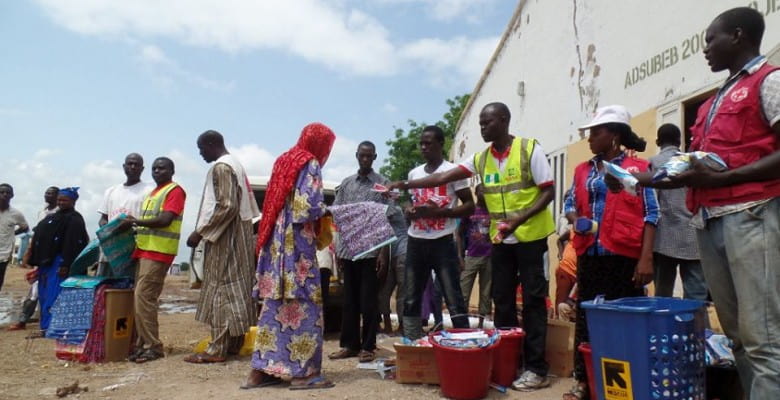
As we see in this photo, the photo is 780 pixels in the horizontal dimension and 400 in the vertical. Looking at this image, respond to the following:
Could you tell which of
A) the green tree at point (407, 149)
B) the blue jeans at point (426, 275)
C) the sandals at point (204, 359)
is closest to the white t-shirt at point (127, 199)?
the sandals at point (204, 359)

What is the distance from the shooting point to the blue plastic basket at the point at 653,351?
2.73m

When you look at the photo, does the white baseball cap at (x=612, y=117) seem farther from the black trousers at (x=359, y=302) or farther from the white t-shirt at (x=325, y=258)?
the white t-shirt at (x=325, y=258)

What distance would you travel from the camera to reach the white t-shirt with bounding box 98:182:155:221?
19.4ft

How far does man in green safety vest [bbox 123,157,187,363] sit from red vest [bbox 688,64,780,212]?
460 cm

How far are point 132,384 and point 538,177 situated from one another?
3389 mm

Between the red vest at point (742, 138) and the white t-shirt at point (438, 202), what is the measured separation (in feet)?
7.44

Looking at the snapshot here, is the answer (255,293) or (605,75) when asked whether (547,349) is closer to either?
(255,293)

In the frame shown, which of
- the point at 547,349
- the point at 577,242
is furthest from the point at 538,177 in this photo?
the point at 547,349

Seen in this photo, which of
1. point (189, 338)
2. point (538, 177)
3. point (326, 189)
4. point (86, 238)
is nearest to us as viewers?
point (538, 177)

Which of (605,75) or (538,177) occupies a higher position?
(605,75)

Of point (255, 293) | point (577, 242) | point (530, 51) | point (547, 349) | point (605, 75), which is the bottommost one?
point (547, 349)

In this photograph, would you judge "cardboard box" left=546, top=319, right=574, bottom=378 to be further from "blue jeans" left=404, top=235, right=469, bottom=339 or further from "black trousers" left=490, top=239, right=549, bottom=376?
"blue jeans" left=404, top=235, right=469, bottom=339

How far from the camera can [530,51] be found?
10.4 m

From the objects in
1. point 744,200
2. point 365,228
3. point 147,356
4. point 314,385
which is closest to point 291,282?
point 314,385
